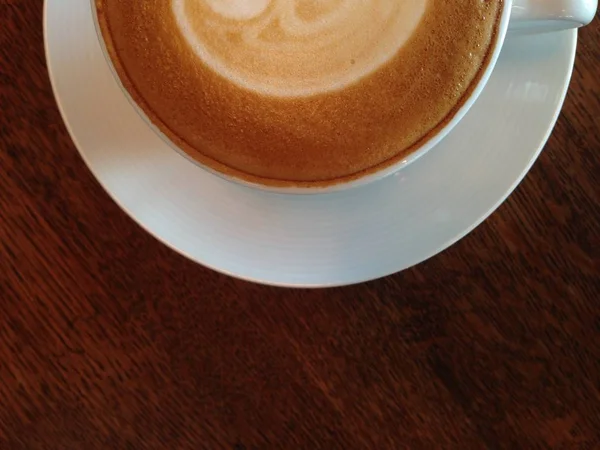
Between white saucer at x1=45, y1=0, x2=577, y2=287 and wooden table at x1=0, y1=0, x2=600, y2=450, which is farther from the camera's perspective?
wooden table at x1=0, y1=0, x2=600, y2=450

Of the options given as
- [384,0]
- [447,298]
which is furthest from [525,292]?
[384,0]

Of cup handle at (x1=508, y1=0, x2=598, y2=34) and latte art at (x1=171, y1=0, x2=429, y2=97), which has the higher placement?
latte art at (x1=171, y1=0, x2=429, y2=97)

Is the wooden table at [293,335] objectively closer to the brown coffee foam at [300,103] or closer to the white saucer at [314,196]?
the white saucer at [314,196]

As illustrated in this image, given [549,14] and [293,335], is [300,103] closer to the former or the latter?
[549,14]

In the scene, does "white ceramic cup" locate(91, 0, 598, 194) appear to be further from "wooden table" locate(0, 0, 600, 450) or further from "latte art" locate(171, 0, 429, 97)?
"wooden table" locate(0, 0, 600, 450)

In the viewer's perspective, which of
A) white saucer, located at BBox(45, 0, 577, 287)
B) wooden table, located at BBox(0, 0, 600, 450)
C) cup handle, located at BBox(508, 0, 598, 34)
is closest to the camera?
cup handle, located at BBox(508, 0, 598, 34)

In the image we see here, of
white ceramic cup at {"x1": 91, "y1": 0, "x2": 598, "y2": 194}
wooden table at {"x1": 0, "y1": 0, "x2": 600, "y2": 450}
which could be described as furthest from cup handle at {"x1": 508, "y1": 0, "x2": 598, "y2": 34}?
wooden table at {"x1": 0, "y1": 0, "x2": 600, "y2": 450}

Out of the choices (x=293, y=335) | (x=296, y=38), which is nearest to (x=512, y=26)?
(x=296, y=38)
